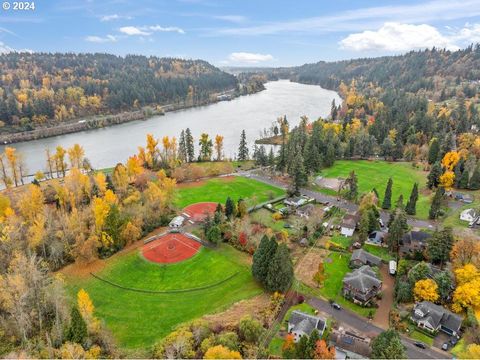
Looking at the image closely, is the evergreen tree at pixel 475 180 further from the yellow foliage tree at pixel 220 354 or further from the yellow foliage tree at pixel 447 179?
the yellow foliage tree at pixel 220 354

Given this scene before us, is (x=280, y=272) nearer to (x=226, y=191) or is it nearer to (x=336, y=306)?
(x=336, y=306)

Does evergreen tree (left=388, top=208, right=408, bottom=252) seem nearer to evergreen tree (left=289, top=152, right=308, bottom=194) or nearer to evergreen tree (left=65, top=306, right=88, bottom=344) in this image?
evergreen tree (left=289, top=152, right=308, bottom=194)

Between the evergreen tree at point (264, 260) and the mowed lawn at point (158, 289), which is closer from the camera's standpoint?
the mowed lawn at point (158, 289)

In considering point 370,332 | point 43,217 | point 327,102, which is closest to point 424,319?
point 370,332

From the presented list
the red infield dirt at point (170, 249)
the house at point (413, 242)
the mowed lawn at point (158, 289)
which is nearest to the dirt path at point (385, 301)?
the house at point (413, 242)

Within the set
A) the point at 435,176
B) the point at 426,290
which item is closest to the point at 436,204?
the point at 435,176

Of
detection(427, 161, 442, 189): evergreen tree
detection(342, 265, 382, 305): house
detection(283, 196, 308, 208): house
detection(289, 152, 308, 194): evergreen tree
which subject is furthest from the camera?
detection(289, 152, 308, 194): evergreen tree

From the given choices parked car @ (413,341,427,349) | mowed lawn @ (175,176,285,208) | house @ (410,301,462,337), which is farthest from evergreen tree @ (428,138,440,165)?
parked car @ (413,341,427,349)
